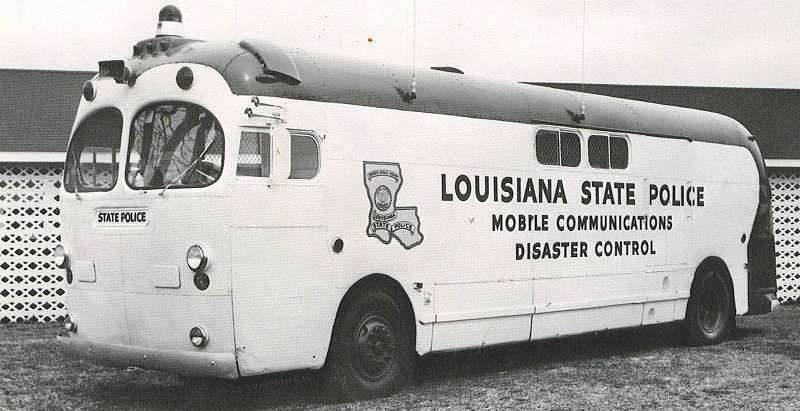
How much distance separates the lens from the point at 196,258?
775cm

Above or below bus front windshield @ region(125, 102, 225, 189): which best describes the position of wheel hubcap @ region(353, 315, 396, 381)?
below

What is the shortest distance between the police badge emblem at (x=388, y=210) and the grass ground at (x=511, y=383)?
135 cm

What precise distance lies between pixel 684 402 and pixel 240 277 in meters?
3.84

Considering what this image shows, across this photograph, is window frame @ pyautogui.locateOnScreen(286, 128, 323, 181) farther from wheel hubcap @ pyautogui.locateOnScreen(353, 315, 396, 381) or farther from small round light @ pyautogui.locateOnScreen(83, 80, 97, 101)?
small round light @ pyautogui.locateOnScreen(83, 80, 97, 101)

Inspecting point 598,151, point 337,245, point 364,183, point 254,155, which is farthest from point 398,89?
point 598,151

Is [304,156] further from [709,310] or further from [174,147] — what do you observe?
[709,310]

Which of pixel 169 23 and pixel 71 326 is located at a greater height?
pixel 169 23

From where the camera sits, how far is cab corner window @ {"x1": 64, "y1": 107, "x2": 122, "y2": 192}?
8.54m

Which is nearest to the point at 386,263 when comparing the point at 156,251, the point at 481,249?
the point at 481,249

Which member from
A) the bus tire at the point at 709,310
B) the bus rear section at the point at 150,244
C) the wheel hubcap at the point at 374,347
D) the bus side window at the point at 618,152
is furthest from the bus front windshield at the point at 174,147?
the bus tire at the point at 709,310

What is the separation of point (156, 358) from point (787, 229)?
13.2m

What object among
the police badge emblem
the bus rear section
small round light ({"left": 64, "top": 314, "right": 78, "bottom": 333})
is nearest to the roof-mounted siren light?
the bus rear section

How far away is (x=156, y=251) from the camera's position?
8.00 metres

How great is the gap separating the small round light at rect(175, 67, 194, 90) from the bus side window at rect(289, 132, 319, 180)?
887mm
